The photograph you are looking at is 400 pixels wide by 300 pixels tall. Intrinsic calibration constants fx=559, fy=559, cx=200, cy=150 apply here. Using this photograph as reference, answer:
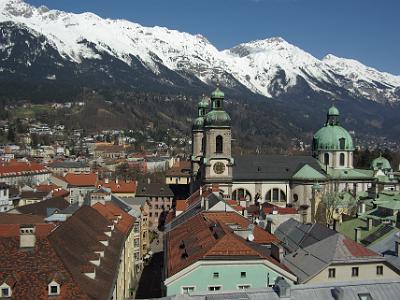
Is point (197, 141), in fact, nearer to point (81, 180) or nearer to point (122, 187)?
point (122, 187)

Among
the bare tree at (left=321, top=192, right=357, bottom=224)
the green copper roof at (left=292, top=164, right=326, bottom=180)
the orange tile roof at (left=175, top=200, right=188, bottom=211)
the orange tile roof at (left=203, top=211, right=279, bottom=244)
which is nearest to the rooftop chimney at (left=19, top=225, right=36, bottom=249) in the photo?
the orange tile roof at (left=203, top=211, right=279, bottom=244)

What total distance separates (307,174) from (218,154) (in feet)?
53.8

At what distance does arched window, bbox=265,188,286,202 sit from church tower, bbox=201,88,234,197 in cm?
899

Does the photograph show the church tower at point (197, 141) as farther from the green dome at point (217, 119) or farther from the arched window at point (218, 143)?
the green dome at point (217, 119)

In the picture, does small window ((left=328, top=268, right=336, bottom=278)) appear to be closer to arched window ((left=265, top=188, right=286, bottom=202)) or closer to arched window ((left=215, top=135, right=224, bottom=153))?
arched window ((left=215, top=135, right=224, bottom=153))

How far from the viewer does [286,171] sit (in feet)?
318

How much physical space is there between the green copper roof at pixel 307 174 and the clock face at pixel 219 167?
13349mm

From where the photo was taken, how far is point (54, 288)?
2998 cm

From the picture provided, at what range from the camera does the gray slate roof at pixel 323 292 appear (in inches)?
1101

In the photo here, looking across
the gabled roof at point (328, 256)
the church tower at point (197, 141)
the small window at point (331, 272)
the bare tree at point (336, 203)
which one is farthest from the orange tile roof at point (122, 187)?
the small window at point (331, 272)

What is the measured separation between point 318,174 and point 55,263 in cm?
6863

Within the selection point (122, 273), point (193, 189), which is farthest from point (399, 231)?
point (193, 189)

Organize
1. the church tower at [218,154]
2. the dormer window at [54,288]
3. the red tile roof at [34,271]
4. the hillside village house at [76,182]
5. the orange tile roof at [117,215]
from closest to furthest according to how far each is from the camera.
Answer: the dormer window at [54,288] → the red tile roof at [34,271] → the orange tile roof at [117,215] → the church tower at [218,154] → the hillside village house at [76,182]

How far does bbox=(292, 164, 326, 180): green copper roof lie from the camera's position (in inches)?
3708
